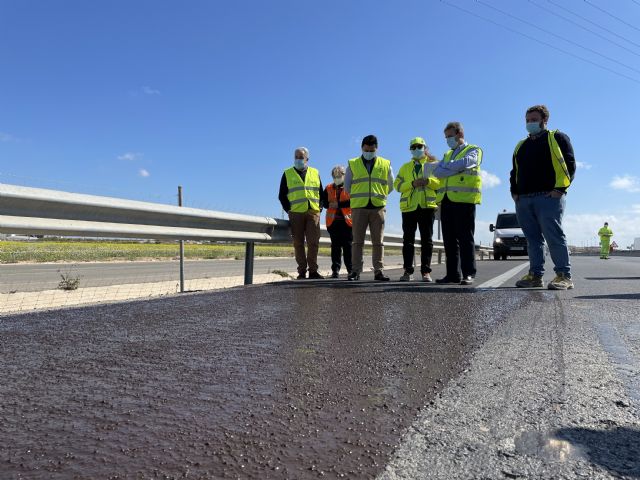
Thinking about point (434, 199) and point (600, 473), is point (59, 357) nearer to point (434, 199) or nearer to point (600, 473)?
point (600, 473)

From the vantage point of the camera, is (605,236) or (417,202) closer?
(417,202)

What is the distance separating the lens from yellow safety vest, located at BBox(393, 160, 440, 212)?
6.47m

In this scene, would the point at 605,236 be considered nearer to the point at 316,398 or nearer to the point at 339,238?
the point at 339,238

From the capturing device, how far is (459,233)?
19.5ft

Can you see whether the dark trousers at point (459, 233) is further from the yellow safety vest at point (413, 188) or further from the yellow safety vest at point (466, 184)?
the yellow safety vest at point (413, 188)

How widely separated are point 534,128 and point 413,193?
1739 mm

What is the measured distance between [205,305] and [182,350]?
146 cm

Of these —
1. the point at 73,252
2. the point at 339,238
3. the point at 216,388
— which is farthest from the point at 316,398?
the point at 73,252

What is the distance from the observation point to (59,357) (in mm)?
2004

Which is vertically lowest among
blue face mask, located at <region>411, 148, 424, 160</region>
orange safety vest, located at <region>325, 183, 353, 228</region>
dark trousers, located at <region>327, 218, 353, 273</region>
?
dark trousers, located at <region>327, 218, 353, 273</region>

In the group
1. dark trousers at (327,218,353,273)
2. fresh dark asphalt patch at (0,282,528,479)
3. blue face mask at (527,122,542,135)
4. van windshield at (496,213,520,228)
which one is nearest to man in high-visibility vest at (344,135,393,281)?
dark trousers at (327,218,353,273)

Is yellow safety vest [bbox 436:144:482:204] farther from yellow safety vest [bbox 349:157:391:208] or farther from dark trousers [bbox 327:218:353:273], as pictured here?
dark trousers [bbox 327:218:353:273]

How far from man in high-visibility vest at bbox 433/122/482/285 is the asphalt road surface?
2.94m

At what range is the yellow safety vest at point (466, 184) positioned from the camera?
587 cm
